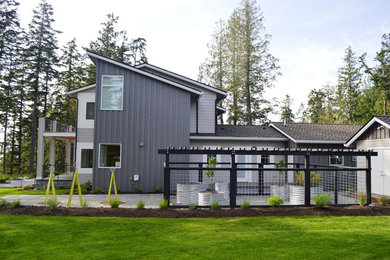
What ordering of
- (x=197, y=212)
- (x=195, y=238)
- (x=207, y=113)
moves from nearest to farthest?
1. (x=195, y=238)
2. (x=197, y=212)
3. (x=207, y=113)

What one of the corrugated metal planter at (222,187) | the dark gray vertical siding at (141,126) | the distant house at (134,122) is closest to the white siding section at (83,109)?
the distant house at (134,122)

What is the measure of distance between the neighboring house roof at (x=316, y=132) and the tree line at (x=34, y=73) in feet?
65.8

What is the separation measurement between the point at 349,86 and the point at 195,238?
30872 mm

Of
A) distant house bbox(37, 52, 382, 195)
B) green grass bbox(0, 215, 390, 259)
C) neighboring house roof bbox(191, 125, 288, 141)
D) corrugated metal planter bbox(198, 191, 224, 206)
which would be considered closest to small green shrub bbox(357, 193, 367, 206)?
green grass bbox(0, 215, 390, 259)

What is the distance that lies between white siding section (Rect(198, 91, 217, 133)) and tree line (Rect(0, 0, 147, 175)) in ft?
52.9

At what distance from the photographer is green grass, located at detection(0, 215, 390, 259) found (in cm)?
472

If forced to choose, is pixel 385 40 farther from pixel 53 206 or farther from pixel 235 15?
pixel 53 206

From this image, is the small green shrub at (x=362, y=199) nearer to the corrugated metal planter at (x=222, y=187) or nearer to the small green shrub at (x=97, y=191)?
the corrugated metal planter at (x=222, y=187)

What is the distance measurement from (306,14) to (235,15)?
36.5 ft

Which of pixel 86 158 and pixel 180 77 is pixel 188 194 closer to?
pixel 86 158

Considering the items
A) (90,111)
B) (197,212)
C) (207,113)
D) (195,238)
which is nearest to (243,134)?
(207,113)

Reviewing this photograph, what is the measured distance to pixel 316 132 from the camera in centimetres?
1587

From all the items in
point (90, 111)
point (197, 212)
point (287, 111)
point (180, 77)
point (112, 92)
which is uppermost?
point (287, 111)

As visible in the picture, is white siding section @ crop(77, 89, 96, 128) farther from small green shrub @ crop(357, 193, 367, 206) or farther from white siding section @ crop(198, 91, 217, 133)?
small green shrub @ crop(357, 193, 367, 206)
